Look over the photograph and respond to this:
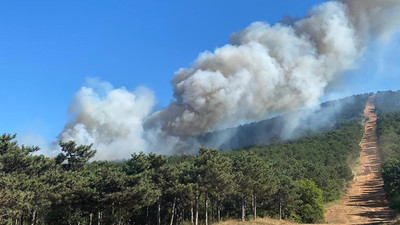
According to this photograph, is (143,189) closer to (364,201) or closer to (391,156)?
(364,201)

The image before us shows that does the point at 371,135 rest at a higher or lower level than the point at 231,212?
higher

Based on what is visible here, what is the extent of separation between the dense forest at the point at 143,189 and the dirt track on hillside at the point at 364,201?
617cm

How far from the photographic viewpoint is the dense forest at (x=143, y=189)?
38938 millimetres

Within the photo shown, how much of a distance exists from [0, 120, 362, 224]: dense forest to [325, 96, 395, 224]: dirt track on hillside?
617 centimetres

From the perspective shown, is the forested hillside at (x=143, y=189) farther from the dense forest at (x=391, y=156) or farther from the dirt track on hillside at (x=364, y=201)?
the dense forest at (x=391, y=156)

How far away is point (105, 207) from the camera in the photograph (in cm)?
4184

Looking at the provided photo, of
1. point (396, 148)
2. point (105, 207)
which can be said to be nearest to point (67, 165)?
point (105, 207)

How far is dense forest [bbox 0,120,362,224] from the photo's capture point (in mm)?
38938

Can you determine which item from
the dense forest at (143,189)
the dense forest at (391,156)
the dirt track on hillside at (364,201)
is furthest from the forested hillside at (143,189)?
the dense forest at (391,156)

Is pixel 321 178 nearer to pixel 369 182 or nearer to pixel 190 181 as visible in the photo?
pixel 369 182

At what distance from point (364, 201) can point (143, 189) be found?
7004 centimetres

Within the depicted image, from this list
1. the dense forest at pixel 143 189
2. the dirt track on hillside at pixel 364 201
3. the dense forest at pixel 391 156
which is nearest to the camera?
the dense forest at pixel 143 189

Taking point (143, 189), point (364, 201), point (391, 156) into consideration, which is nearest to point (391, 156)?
point (391, 156)

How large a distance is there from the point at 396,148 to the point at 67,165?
112646mm
